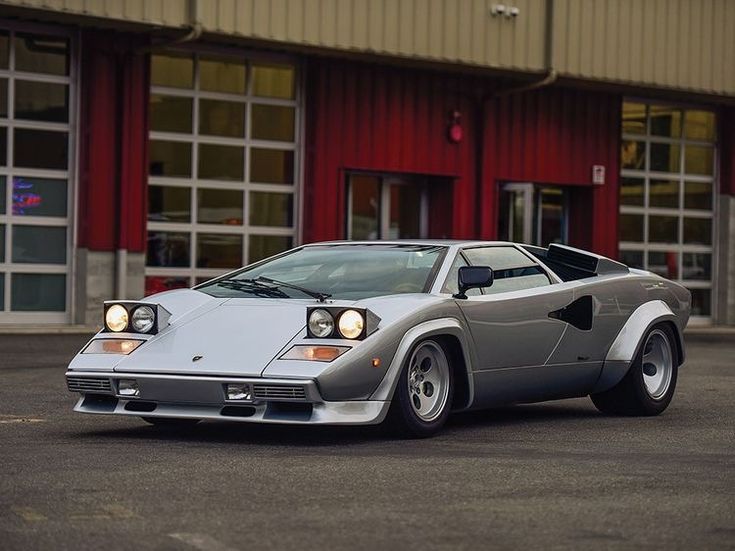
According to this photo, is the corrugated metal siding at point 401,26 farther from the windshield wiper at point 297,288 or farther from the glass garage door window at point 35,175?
the windshield wiper at point 297,288

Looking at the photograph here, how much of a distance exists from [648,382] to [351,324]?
2.96 meters

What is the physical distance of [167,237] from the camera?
803 inches

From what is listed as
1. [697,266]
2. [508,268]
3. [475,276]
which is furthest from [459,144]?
[475,276]

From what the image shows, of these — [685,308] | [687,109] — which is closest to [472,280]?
[685,308]

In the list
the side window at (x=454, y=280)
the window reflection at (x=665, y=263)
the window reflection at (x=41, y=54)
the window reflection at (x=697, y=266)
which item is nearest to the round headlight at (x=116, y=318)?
the side window at (x=454, y=280)

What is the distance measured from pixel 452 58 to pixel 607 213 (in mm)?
4850

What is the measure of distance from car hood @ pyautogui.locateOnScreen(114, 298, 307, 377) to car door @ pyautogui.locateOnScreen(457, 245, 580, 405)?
111 centimetres

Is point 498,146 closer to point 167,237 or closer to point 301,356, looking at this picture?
point 167,237

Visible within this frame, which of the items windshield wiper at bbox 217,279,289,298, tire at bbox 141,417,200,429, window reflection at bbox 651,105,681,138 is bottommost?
tire at bbox 141,417,200,429

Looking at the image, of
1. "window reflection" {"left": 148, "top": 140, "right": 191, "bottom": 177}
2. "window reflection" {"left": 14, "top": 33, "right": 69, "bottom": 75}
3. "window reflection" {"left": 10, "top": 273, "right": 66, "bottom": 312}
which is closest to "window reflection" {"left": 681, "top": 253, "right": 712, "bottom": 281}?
"window reflection" {"left": 148, "top": 140, "right": 191, "bottom": 177}

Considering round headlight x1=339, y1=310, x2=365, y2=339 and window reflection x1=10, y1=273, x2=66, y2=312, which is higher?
round headlight x1=339, y1=310, x2=365, y2=339

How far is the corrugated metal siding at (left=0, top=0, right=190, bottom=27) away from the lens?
17.4 m

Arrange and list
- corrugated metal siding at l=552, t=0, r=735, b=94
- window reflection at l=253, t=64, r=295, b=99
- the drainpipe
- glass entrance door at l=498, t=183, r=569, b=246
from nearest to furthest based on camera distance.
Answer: the drainpipe < window reflection at l=253, t=64, r=295, b=99 < corrugated metal siding at l=552, t=0, r=735, b=94 < glass entrance door at l=498, t=183, r=569, b=246

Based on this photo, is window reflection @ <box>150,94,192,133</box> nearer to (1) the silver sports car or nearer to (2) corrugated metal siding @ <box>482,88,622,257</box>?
(2) corrugated metal siding @ <box>482,88,622,257</box>
